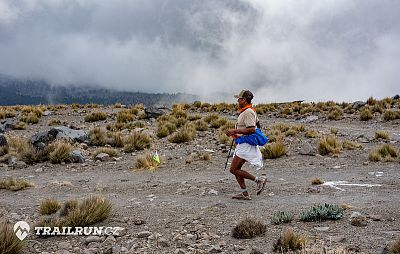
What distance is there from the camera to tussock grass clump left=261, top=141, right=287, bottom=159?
13000 millimetres

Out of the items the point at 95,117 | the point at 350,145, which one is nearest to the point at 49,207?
the point at 350,145

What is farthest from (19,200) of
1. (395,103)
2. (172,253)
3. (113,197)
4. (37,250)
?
→ (395,103)

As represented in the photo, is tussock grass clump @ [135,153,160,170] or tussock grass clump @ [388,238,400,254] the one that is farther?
tussock grass clump @ [135,153,160,170]

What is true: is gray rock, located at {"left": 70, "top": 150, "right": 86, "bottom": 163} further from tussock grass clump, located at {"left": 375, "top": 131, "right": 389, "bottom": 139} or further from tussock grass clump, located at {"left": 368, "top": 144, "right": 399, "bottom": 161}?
tussock grass clump, located at {"left": 375, "top": 131, "right": 389, "bottom": 139}

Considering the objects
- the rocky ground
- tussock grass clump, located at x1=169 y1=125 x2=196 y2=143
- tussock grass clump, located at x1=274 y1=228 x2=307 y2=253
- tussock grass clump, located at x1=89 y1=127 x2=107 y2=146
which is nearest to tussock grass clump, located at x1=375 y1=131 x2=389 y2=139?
the rocky ground

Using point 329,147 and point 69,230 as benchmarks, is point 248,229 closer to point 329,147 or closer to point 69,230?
point 69,230

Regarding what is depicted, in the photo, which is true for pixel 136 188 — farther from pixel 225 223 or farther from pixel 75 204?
pixel 225 223

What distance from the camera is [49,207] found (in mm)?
7570

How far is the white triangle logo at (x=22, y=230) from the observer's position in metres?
5.94

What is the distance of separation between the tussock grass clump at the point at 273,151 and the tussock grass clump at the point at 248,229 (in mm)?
7075

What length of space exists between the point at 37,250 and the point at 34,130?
16264mm

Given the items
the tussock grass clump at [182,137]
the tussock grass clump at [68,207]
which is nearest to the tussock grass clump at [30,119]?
the tussock grass clump at [182,137]

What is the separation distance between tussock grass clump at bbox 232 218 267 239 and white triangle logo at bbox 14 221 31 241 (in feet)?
10.7

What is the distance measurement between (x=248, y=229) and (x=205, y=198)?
2531 millimetres
